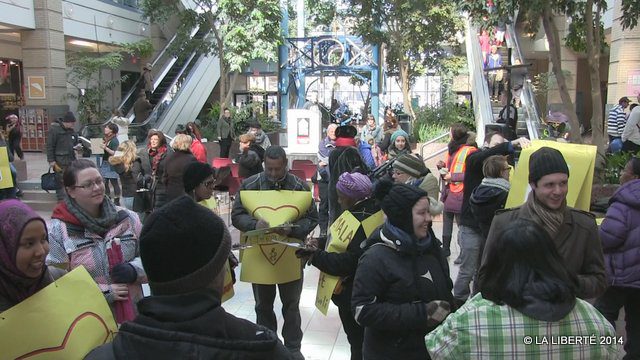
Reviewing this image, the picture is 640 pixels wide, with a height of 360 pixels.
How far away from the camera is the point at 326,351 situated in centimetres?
485

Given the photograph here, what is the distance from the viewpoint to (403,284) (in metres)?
2.77

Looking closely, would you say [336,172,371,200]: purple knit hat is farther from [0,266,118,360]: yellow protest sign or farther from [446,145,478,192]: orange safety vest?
[446,145,478,192]: orange safety vest

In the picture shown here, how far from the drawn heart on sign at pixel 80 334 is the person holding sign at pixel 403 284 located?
47.5 inches

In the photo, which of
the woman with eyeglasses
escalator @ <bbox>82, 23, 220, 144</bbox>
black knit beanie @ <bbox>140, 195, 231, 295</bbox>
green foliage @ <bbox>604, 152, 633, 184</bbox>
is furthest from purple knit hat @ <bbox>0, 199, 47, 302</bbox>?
escalator @ <bbox>82, 23, 220, 144</bbox>

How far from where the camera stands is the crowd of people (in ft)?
5.18

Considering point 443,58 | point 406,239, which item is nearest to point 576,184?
point 406,239

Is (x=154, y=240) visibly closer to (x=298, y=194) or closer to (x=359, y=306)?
(x=359, y=306)

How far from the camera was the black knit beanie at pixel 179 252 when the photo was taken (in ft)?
5.16

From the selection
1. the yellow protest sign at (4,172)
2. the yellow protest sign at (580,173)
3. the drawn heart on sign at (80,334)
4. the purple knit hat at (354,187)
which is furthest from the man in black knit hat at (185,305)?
the yellow protest sign at (4,172)

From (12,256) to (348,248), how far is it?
202 cm

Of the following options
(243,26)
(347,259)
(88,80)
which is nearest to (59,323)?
(347,259)

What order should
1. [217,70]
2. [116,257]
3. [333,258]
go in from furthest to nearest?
[217,70] < [333,258] < [116,257]

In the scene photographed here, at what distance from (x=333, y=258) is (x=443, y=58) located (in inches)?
765

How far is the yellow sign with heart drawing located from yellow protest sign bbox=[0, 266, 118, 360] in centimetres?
190
